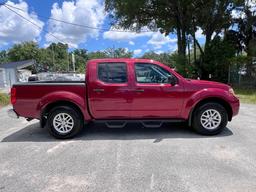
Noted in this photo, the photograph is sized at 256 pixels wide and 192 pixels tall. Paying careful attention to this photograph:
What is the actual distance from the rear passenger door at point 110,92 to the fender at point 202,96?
1353mm

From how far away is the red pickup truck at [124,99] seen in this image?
5.40 m

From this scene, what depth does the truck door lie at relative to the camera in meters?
5.44

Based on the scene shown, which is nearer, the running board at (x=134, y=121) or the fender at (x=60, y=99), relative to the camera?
the fender at (x=60, y=99)

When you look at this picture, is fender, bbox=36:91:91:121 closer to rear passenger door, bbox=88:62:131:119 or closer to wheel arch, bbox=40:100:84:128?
wheel arch, bbox=40:100:84:128

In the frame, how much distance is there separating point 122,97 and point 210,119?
2149 millimetres

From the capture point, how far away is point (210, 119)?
18.3ft

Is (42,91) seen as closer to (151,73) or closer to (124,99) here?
(124,99)

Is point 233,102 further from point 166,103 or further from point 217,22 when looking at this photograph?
point 217,22

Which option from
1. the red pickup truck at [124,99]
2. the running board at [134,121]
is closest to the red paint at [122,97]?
the red pickup truck at [124,99]

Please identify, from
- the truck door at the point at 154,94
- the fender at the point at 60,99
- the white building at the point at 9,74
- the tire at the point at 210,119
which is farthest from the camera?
the white building at the point at 9,74

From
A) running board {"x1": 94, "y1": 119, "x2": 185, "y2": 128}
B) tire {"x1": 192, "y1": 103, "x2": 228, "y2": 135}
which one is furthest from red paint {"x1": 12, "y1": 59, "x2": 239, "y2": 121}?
tire {"x1": 192, "y1": 103, "x2": 228, "y2": 135}

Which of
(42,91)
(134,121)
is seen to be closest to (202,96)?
(134,121)

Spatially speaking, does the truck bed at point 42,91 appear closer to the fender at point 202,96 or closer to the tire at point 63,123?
the tire at point 63,123

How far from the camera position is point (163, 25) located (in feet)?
78.7
